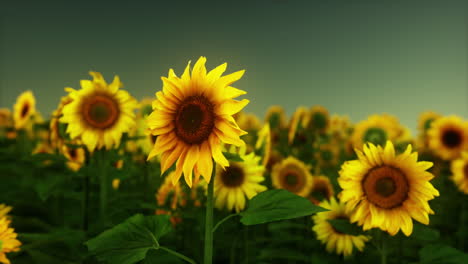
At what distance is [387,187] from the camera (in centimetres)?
188

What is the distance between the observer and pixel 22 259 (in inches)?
109

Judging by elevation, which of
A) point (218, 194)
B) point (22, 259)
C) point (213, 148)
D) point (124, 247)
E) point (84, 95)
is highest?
point (84, 95)

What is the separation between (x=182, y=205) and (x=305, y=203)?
113 centimetres

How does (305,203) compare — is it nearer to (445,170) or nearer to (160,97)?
(160,97)

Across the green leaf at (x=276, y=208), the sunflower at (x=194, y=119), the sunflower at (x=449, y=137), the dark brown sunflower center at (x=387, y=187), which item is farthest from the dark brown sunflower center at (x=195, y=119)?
the sunflower at (x=449, y=137)

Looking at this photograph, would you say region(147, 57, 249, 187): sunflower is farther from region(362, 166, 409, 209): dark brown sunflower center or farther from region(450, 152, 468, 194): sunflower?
region(450, 152, 468, 194): sunflower

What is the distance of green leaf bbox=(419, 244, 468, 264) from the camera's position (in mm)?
1884

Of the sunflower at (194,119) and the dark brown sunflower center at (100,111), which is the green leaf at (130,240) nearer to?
the sunflower at (194,119)

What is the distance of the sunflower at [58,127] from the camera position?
261 centimetres

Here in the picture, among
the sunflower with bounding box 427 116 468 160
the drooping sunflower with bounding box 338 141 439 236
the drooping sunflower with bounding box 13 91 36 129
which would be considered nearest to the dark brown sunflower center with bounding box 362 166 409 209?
the drooping sunflower with bounding box 338 141 439 236

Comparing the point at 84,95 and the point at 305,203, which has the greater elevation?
the point at 84,95

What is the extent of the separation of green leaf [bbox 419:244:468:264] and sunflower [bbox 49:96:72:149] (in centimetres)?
215

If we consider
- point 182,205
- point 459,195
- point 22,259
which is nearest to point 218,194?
point 182,205

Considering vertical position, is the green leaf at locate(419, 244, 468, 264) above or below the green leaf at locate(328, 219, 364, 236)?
below
